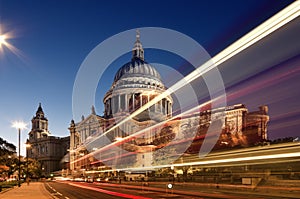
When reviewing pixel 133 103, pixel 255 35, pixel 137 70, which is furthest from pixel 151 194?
pixel 137 70

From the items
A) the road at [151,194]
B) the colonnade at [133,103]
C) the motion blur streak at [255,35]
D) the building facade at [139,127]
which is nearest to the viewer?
the motion blur streak at [255,35]

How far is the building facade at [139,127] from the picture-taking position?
155 ft

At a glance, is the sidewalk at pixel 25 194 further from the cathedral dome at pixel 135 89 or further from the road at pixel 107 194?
the cathedral dome at pixel 135 89

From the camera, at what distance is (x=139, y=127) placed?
126m

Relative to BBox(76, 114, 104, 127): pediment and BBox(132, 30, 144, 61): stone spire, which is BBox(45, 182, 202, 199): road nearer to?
BBox(76, 114, 104, 127): pediment

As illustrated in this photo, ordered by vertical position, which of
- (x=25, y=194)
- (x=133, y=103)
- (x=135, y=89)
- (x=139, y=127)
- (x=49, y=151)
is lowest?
(x=49, y=151)

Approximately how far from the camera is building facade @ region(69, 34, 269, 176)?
4718 centimetres

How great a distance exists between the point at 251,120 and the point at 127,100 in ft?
347

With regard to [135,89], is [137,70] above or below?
above

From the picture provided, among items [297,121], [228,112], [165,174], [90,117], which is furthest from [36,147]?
[297,121]

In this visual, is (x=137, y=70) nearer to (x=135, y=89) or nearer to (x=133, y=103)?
(x=135, y=89)

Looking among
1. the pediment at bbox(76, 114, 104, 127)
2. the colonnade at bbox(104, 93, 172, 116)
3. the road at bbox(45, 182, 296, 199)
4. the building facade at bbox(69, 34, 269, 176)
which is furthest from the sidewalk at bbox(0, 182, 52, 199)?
the pediment at bbox(76, 114, 104, 127)

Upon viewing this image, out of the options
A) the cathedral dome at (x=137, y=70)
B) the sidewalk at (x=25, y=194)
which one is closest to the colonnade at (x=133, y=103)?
the cathedral dome at (x=137, y=70)

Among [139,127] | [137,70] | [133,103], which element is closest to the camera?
[139,127]
